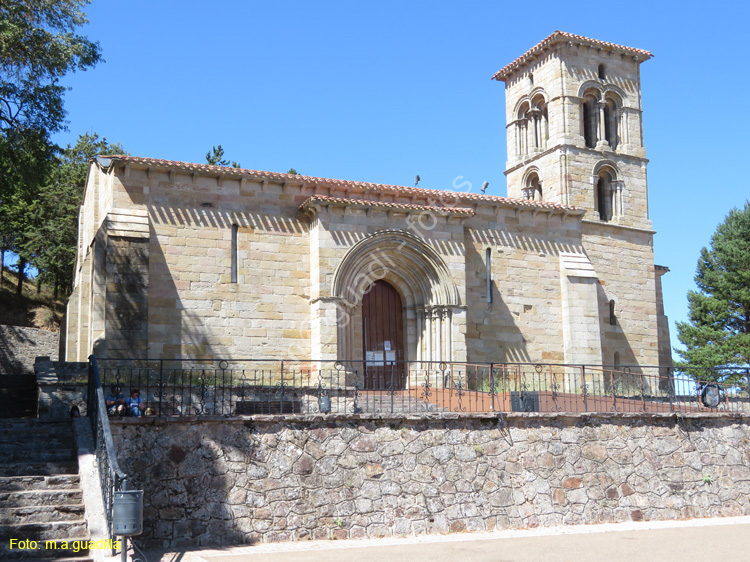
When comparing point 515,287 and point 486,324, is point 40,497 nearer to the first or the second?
point 486,324

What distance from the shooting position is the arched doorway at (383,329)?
24.1m

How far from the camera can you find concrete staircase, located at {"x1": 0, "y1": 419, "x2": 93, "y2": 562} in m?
11.1

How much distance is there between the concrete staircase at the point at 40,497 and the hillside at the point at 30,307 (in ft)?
85.8

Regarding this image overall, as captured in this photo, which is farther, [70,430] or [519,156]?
[519,156]

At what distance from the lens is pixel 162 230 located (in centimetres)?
2217

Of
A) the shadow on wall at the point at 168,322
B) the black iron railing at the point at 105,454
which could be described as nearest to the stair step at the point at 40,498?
the black iron railing at the point at 105,454

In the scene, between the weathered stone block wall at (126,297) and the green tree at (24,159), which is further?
the weathered stone block wall at (126,297)

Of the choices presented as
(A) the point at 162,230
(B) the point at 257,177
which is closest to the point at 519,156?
(B) the point at 257,177

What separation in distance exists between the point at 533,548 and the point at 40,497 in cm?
785

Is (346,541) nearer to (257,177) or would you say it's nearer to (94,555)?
(94,555)

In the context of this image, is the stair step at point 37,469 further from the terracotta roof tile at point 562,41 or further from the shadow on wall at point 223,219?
the terracotta roof tile at point 562,41

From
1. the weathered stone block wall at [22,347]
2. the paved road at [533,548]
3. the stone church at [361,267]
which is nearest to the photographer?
the paved road at [533,548]

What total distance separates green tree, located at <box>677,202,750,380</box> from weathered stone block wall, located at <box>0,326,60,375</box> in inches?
1130

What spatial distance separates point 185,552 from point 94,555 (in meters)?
2.38
